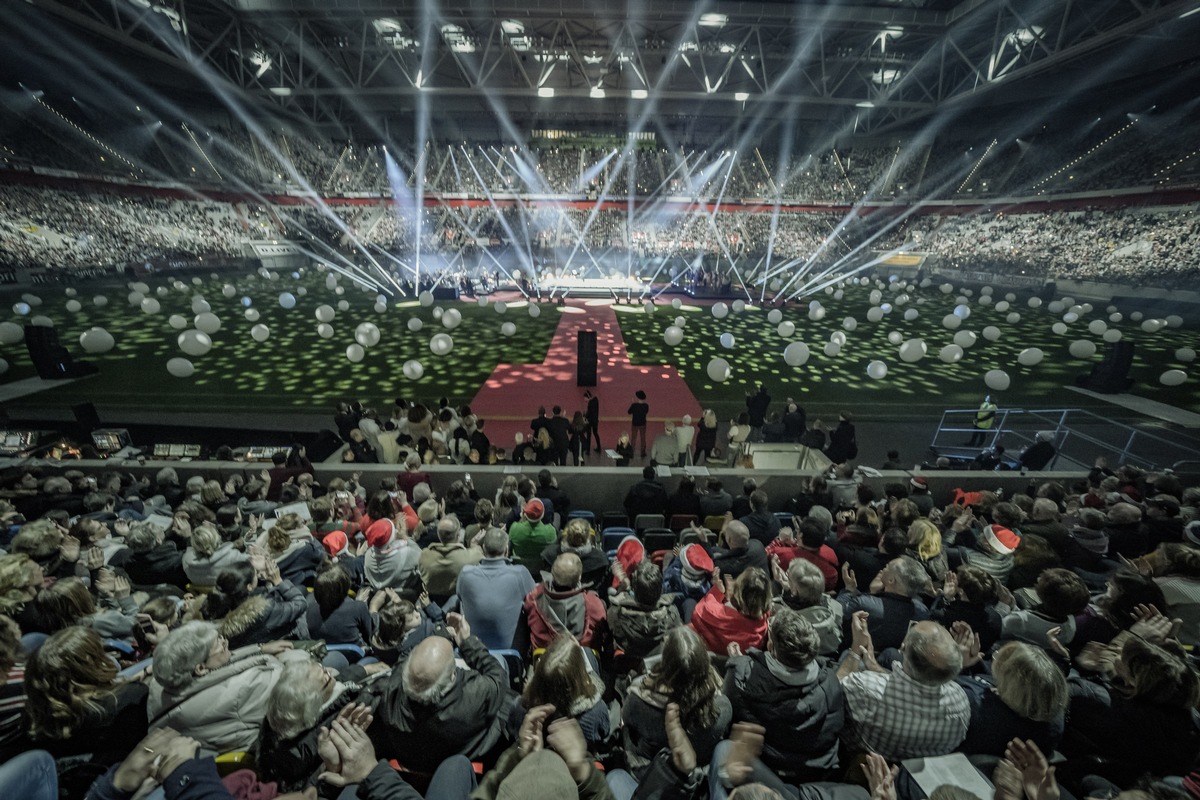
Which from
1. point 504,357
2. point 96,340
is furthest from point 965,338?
point 96,340

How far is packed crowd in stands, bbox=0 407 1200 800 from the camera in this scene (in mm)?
2137

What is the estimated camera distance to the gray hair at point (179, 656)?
2.32 m

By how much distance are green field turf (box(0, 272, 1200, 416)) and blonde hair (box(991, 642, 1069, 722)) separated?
10.2 metres

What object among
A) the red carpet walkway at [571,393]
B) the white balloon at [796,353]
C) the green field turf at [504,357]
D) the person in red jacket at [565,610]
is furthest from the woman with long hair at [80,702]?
the white balloon at [796,353]

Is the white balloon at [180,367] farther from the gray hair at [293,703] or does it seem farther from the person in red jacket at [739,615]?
the person in red jacket at [739,615]

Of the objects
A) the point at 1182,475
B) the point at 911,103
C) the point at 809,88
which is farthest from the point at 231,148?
the point at 1182,475

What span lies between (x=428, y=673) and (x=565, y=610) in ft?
3.91

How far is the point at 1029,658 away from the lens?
7.61ft

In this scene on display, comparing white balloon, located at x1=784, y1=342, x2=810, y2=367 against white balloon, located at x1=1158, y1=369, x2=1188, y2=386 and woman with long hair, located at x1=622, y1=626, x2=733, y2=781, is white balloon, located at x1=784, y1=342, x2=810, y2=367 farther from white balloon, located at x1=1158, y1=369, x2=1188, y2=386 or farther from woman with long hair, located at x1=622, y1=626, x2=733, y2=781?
woman with long hair, located at x1=622, y1=626, x2=733, y2=781

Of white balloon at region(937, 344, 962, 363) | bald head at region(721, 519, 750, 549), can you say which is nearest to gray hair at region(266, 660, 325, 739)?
bald head at region(721, 519, 750, 549)

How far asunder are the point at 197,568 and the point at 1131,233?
139 ft

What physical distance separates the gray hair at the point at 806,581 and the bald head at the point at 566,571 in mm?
1425

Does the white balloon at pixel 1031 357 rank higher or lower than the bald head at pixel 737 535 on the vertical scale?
higher

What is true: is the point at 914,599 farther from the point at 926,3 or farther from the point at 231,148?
the point at 231,148
